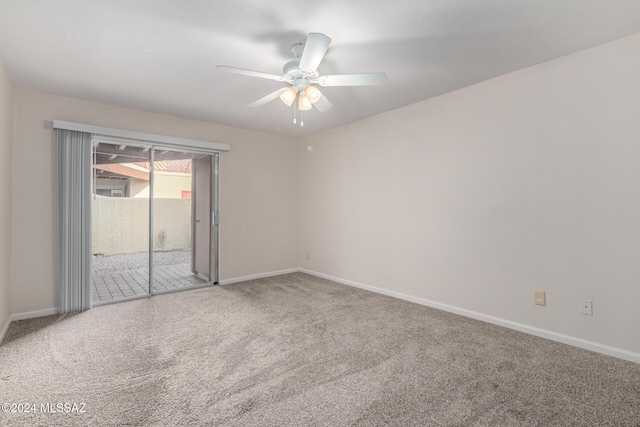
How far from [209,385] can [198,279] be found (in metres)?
2.83

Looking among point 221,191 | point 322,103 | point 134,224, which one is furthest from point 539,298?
point 134,224

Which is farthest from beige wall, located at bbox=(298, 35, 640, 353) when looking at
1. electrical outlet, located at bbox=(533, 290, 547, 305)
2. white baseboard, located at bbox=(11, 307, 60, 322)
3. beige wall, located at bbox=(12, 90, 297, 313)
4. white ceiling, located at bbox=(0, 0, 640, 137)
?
white baseboard, located at bbox=(11, 307, 60, 322)

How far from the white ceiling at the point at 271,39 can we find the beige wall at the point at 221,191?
1.30 ft

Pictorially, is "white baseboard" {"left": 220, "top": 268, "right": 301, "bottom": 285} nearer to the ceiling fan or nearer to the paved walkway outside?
the paved walkway outside

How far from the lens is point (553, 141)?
8.38 ft

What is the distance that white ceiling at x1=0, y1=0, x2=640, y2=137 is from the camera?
6.11 ft

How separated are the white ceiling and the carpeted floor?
2.35m

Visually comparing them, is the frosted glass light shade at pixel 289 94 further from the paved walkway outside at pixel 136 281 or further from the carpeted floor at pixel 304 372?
the paved walkway outside at pixel 136 281

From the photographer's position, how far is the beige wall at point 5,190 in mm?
2600

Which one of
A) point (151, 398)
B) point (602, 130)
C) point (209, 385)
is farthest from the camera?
point (602, 130)

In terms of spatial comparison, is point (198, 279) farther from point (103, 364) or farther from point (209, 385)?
point (209, 385)

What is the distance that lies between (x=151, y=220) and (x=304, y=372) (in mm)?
2994

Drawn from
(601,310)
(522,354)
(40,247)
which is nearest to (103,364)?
(40,247)

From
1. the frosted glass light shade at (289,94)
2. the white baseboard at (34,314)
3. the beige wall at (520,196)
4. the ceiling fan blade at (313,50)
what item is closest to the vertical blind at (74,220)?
the white baseboard at (34,314)
